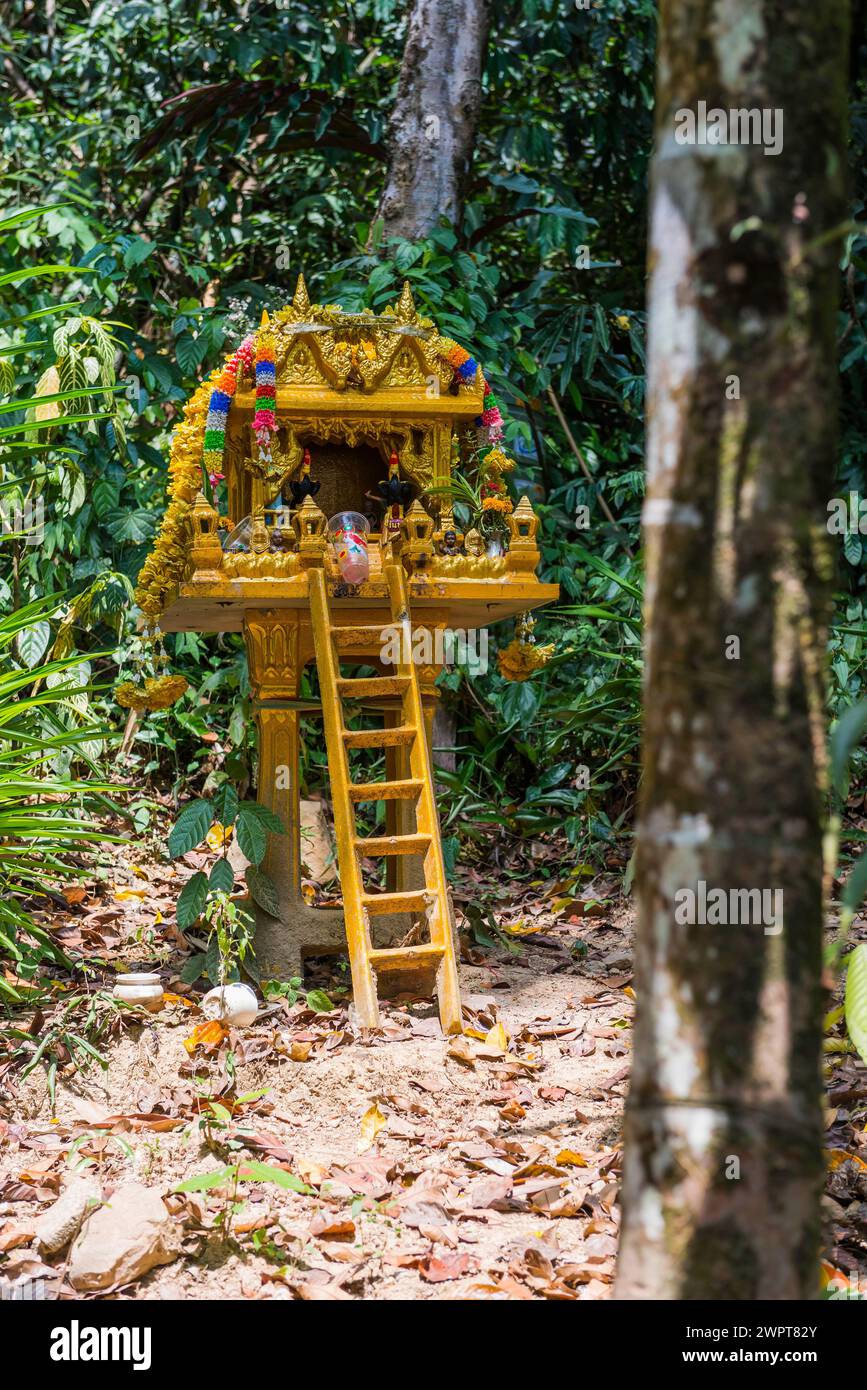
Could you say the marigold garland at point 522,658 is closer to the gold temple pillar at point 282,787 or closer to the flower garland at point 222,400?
the gold temple pillar at point 282,787

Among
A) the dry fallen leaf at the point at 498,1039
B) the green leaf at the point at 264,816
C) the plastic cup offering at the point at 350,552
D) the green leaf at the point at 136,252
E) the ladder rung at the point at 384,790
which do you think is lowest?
the dry fallen leaf at the point at 498,1039

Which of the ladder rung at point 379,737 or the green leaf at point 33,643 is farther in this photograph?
the green leaf at point 33,643

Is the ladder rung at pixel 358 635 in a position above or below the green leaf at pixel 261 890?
above

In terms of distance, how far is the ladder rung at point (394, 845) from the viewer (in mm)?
4293

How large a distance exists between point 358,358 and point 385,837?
174cm

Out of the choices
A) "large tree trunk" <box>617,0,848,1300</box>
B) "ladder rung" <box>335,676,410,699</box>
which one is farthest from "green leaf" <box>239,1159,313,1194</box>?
"ladder rung" <box>335,676,410,699</box>

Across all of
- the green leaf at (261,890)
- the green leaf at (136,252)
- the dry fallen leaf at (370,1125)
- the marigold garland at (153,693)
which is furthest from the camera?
the green leaf at (136,252)

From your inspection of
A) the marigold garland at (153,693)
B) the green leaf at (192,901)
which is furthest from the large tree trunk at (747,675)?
the marigold garland at (153,693)

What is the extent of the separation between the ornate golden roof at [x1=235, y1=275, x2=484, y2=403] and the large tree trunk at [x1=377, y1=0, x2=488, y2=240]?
224 centimetres

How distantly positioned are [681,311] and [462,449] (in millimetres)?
4029

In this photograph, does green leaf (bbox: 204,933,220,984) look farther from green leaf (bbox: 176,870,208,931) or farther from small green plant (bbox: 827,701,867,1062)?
small green plant (bbox: 827,701,867,1062)

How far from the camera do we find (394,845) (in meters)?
4.33

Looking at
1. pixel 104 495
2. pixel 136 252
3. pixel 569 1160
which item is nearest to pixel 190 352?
pixel 136 252

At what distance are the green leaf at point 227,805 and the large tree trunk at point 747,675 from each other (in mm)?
3039
